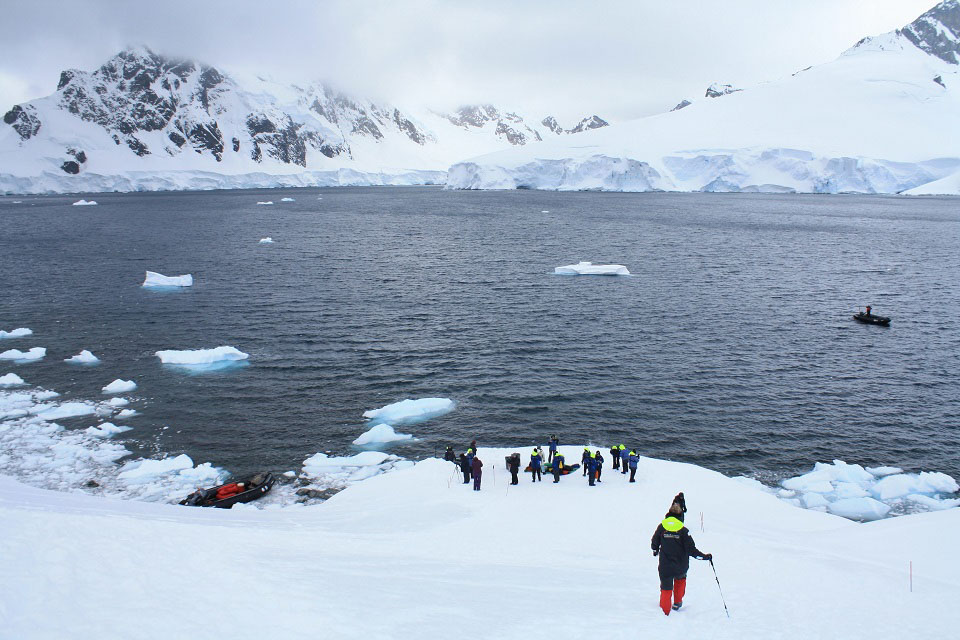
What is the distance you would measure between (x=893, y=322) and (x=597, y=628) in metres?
48.5

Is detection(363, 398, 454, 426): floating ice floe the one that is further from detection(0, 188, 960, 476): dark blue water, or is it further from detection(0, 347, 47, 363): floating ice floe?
detection(0, 347, 47, 363): floating ice floe

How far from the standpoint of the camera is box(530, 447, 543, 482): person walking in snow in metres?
22.3

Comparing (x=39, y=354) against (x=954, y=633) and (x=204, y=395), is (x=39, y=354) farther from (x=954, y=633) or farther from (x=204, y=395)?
(x=954, y=633)

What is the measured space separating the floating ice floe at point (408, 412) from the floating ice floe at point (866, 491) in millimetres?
16522

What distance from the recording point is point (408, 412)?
31.2 m

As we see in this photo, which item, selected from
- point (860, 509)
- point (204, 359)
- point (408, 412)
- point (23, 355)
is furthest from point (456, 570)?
point (23, 355)

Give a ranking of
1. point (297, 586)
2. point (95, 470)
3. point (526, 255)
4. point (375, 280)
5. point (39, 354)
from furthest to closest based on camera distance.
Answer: point (526, 255) → point (375, 280) → point (39, 354) → point (95, 470) → point (297, 586)

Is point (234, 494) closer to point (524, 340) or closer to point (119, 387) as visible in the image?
point (119, 387)

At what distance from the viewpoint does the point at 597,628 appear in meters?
11.2

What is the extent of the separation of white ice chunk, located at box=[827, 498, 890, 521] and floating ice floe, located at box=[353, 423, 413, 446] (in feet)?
59.4

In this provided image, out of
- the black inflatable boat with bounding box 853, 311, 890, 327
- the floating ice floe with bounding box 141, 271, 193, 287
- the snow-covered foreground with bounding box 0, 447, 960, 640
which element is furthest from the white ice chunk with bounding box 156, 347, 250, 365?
the black inflatable boat with bounding box 853, 311, 890, 327

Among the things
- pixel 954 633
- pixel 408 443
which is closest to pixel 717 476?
pixel 954 633

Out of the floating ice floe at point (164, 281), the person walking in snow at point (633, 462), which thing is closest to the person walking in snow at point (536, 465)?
the person walking in snow at point (633, 462)

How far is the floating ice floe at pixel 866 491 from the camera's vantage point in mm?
22344
